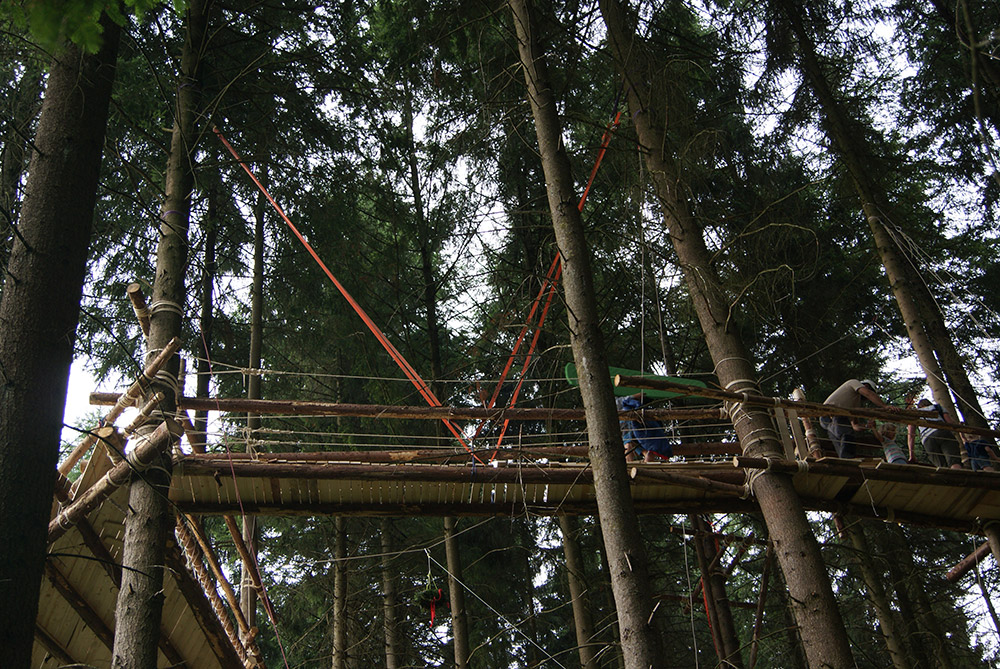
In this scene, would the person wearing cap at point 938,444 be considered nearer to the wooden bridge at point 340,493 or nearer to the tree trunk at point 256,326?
the wooden bridge at point 340,493

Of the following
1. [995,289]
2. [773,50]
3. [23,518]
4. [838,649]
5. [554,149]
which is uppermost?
[773,50]

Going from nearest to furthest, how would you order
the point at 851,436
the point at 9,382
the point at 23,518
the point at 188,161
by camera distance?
the point at 23,518 → the point at 9,382 → the point at 188,161 → the point at 851,436

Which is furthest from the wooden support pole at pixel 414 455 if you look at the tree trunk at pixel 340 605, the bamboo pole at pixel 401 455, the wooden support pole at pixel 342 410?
the tree trunk at pixel 340 605

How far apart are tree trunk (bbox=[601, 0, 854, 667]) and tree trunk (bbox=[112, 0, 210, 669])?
13.0ft

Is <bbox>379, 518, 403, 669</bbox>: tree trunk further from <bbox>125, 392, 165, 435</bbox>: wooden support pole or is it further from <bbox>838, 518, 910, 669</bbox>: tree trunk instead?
<bbox>838, 518, 910, 669</bbox>: tree trunk

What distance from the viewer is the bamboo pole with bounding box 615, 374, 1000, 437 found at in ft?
18.2

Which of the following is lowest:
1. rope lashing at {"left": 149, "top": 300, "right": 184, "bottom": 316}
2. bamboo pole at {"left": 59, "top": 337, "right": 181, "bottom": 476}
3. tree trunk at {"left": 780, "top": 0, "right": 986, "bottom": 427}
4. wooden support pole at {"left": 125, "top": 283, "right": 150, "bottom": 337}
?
bamboo pole at {"left": 59, "top": 337, "right": 181, "bottom": 476}

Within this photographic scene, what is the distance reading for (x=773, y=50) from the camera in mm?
9945

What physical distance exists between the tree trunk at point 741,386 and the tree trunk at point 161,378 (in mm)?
3977

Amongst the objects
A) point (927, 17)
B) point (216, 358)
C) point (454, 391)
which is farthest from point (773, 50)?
point (216, 358)

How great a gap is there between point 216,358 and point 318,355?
1.88 metres

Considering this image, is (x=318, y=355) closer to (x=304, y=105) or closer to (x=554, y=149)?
(x=304, y=105)

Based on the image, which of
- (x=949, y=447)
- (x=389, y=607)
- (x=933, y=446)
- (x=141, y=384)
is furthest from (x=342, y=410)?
(x=949, y=447)

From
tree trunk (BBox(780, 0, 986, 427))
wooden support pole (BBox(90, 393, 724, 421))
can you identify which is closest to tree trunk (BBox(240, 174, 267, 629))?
wooden support pole (BBox(90, 393, 724, 421))
